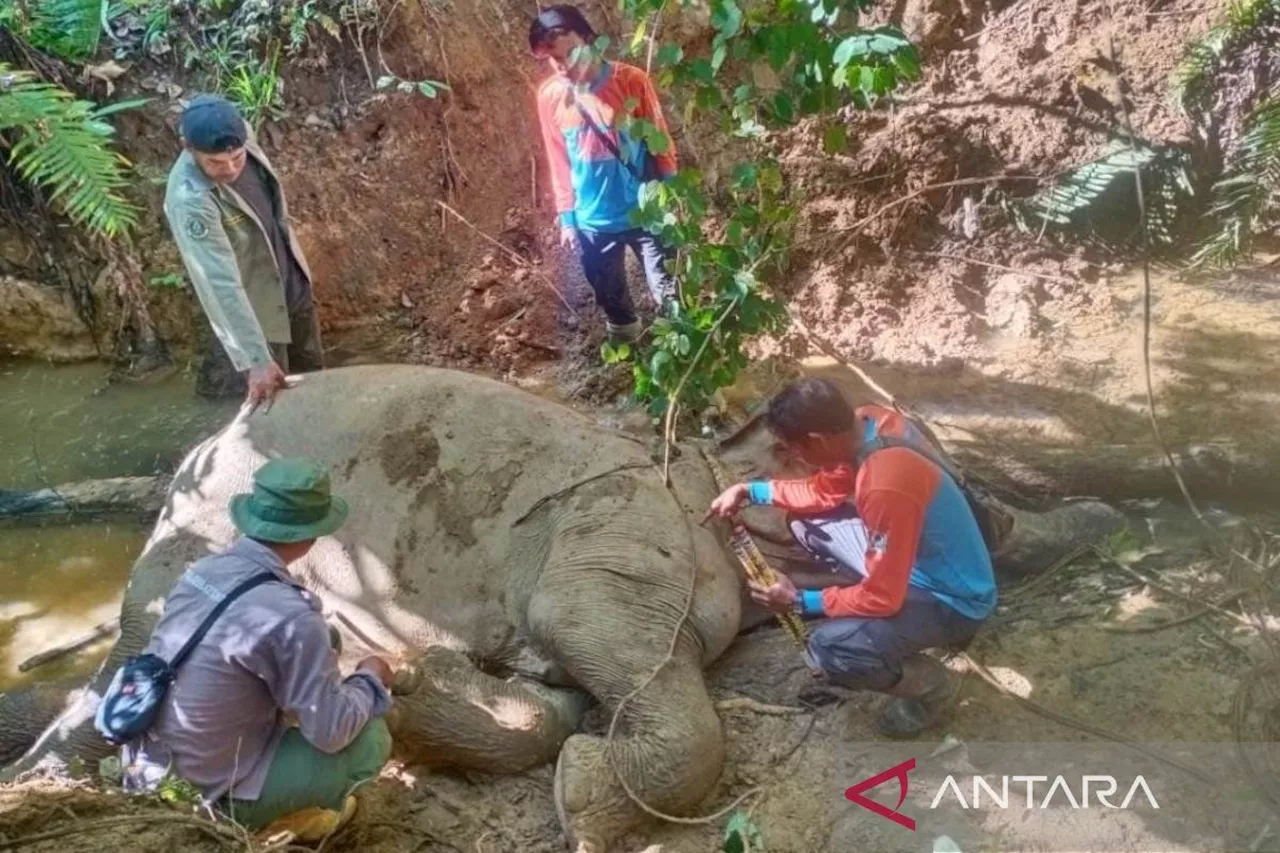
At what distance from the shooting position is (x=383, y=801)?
3676 mm

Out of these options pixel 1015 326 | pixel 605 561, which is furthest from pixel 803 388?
pixel 1015 326

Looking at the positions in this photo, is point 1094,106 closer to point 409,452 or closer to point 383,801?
point 409,452

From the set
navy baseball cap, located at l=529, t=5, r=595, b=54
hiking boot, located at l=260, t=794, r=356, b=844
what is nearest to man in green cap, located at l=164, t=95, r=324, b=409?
navy baseball cap, located at l=529, t=5, r=595, b=54

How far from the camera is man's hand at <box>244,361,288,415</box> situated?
175 inches

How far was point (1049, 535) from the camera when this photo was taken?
4445mm

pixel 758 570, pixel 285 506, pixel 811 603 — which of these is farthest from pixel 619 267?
pixel 285 506

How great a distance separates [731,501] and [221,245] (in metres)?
2.32

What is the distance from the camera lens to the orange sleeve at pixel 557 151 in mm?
5387

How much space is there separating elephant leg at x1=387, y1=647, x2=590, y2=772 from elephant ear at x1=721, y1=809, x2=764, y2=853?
790 mm

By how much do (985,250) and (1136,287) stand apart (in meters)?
0.92

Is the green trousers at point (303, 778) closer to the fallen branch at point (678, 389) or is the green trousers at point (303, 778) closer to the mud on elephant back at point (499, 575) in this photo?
the mud on elephant back at point (499, 575)

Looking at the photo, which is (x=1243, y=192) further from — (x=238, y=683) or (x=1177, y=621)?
(x=238, y=683)

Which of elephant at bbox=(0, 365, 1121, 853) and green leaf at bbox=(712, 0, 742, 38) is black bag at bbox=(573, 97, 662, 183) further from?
green leaf at bbox=(712, 0, 742, 38)

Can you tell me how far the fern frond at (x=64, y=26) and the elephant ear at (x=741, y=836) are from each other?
20.3 feet
